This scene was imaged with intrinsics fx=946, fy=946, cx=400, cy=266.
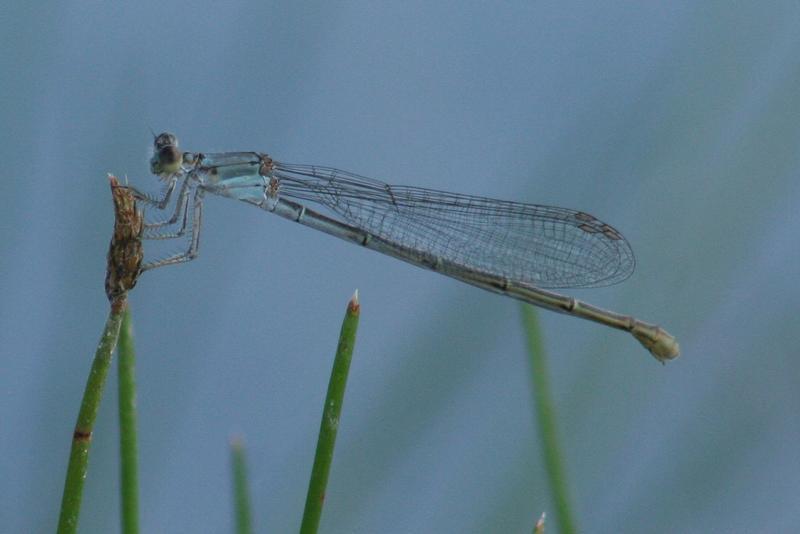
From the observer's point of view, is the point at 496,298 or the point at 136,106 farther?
the point at 136,106

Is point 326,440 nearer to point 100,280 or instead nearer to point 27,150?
point 100,280

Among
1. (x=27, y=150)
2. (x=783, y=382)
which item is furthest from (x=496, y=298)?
(x=27, y=150)

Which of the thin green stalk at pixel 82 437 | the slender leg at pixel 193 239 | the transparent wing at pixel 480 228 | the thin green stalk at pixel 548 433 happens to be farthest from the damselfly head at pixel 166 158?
the thin green stalk at pixel 82 437

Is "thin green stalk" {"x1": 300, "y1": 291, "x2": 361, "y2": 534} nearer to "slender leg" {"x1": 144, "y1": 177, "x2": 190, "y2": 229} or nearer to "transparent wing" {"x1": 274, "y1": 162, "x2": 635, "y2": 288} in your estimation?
"slender leg" {"x1": 144, "y1": 177, "x2": 190, "y2": 229}

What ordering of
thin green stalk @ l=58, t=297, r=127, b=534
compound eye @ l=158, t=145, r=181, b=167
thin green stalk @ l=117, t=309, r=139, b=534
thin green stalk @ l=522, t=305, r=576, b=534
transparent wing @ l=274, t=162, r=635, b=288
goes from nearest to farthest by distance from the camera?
thin green stalk @ l=58, t=297, r=127, b=534
thin green stalk @ l=117, t=309, r=139, b=534
thin green stalk @ l=522, t=305, r=576, b=534
compound eye @ l=158, t=145, r=181, b=167
transparent wing @ l=274, t=162, r=635, b=288

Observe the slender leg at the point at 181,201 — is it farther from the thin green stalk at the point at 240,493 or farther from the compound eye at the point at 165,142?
the thin green stalk at the point at 240,493

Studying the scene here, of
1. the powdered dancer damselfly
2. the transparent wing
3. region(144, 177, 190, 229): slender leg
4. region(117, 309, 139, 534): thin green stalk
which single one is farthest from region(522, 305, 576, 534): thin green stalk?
region(144, 177, 190, 229): slender leg
